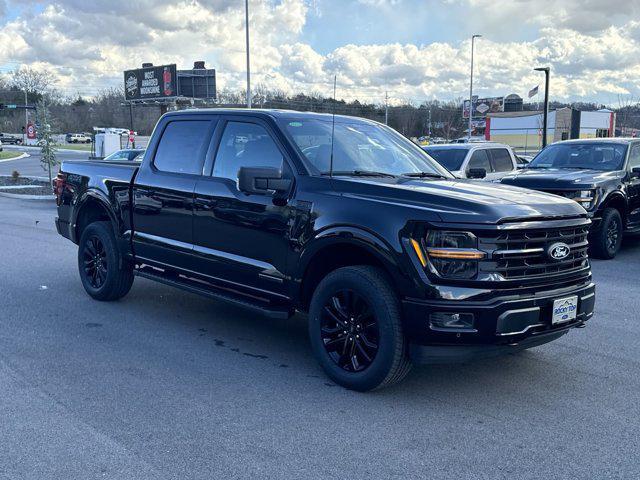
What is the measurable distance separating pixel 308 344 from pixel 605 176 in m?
6.56

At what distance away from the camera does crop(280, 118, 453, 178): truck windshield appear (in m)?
5.20

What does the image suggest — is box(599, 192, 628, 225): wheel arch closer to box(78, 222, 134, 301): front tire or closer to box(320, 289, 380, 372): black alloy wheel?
box(320, 289, 380, 372): black alloy wheel

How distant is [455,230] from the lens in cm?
410

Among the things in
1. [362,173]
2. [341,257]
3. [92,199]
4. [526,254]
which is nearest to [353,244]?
[341,257]

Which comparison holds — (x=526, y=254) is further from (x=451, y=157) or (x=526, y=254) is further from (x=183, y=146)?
(x=451, y=157)

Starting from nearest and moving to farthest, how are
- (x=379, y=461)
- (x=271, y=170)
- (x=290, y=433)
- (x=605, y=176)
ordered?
(x=379, y=461), (x=290, y=433), (x=271, y=170), (x=605, y=176)

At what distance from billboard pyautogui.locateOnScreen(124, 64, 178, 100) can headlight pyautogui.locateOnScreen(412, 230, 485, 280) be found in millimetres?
58097

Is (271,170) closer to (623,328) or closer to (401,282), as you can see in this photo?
(401,282)

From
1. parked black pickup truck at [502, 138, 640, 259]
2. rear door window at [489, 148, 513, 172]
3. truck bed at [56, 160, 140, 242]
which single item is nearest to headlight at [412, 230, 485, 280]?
truck bed at [56, 160, 140, 242]

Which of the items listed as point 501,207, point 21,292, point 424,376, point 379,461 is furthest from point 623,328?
point 21,292

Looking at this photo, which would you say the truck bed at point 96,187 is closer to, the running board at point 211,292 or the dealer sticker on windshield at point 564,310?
the running board at point 211,292

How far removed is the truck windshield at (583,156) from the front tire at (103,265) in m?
7.66

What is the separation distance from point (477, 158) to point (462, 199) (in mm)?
9467

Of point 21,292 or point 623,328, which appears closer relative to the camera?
point 623,328
